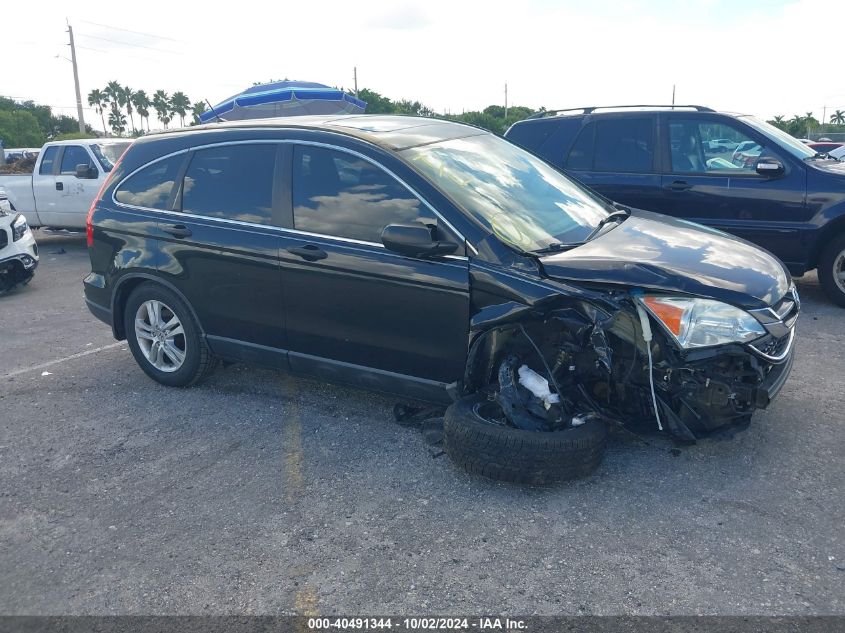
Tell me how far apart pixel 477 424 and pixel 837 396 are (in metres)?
2.56

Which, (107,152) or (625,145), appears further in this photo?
(107,152)

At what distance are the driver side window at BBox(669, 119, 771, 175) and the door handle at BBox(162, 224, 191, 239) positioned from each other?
4.88 metres

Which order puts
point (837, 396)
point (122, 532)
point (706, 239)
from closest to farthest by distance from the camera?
point (122, 532) → point (706, 239) → point (837, 396)

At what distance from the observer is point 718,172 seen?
23.5 ft

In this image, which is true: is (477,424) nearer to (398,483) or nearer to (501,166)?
(398,483)

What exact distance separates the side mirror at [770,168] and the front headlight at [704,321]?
3861 millimetres

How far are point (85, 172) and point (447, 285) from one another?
9621mm

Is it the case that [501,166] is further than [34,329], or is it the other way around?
[34,329]

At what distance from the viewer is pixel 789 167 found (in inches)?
271

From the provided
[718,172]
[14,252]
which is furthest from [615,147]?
[14,252]

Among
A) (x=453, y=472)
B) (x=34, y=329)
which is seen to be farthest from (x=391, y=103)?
(x=453, y=472)

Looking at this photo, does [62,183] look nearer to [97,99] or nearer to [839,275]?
[839,275]

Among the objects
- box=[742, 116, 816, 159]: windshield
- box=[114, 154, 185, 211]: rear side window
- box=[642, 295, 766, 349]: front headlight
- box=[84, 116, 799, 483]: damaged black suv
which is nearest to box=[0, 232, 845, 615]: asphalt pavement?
box=[84, 116, 799, 483]: damaged black suv

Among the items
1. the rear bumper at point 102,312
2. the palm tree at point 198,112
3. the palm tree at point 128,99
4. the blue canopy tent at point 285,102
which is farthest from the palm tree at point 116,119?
the rear bumper at point 102,312
